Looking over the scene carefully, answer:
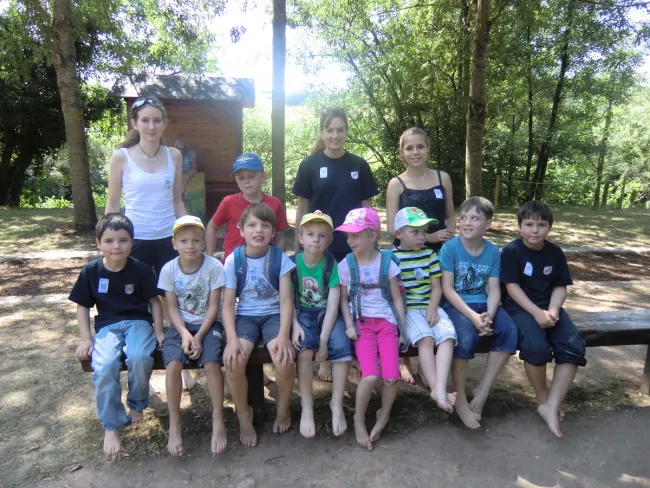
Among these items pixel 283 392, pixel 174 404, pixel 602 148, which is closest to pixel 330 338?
pixel 283 392

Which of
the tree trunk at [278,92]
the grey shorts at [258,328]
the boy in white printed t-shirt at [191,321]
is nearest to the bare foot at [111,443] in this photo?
the boy in white printed t-shirt at [191,321]

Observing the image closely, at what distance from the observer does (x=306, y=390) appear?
268 cm

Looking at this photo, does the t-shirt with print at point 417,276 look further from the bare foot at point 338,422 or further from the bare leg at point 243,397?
the bare leg at point 243,397

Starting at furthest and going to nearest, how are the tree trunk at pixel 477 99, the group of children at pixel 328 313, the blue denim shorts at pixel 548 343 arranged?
the tree trunk at pixel 477 99, the blue denim shorts at pixel 548 343, the group of children at pixel 328 313

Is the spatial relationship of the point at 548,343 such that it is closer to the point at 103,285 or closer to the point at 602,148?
the point at 103,285

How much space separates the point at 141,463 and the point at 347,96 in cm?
1761

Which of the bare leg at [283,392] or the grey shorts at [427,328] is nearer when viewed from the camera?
the bare leg at [283,392]

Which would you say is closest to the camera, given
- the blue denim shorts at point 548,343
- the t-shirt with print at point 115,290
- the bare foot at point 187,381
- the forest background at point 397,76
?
the t-shirt with print at point 115,290

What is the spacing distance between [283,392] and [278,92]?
6.29 metres

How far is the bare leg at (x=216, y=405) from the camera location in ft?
8.29

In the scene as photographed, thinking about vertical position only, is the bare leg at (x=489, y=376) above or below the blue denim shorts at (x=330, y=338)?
below

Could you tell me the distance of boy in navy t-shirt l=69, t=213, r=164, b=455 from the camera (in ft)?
8.11

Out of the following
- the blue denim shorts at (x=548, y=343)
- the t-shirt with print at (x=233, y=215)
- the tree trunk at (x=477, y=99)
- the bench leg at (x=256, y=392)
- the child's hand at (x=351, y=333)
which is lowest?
the bench leg at (x=256, y=392)

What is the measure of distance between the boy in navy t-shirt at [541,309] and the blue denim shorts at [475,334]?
0.09 metres
